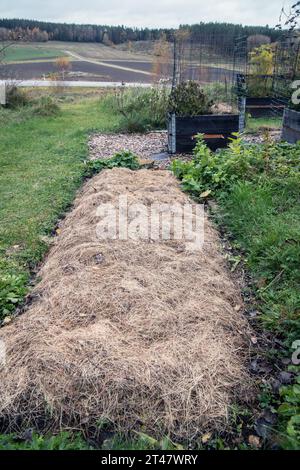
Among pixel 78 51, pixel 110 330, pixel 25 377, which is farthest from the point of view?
pixel 78 51

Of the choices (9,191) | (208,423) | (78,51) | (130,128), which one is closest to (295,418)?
(208,423)

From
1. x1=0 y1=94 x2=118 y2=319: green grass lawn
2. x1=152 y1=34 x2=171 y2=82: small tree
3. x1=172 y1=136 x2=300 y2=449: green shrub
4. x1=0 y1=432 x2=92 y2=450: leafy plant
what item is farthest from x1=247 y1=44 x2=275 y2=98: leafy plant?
x1=0 y1=432 x2=92 y2=450: leafy plant

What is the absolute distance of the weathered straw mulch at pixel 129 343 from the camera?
80.2 inches

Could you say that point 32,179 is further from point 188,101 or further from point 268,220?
point 268,220

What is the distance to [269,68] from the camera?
1112cm

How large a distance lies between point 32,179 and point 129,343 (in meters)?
4.09

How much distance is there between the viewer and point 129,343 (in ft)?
7.80

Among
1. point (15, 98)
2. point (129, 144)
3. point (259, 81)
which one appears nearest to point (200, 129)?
point (129, 144)

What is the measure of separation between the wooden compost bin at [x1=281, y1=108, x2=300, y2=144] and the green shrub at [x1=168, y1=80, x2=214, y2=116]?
1399 mm

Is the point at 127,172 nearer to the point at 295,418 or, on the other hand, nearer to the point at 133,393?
the point at 133,393

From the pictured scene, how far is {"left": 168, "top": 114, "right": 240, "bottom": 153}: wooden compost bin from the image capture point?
6.66m

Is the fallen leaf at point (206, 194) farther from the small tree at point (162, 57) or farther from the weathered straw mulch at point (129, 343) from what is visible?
the small tree at point (162, 57)

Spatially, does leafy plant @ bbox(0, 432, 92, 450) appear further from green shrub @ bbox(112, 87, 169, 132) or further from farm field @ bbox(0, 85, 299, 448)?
green shrub @ bbox(112, 87, 169, 132)
